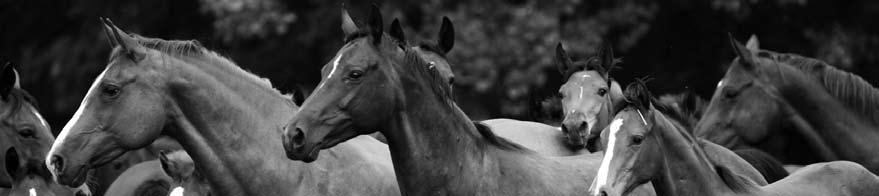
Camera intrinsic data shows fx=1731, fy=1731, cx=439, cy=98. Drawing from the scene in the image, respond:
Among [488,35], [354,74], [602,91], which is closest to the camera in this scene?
[354,74]

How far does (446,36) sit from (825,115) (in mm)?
3029

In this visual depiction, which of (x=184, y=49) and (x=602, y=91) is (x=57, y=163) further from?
(x=602, y=91)

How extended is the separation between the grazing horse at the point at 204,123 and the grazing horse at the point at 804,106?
331cm

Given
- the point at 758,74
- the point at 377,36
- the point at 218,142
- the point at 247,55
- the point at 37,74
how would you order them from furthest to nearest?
1. the point at 37,74
2. the point at 247,55
3. the point at 758,74
4. the point at 218,142
5. the point at 377,36

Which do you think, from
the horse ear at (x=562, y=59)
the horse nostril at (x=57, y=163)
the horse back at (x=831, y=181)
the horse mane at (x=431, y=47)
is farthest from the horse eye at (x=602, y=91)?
the horse nostril at (x=57, y=163)

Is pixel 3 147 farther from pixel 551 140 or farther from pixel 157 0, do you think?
pixel 157 0

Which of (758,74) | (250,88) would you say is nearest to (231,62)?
(250,88)

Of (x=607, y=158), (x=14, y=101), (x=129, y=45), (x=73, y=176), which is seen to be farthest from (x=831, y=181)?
(x=14, y=101)

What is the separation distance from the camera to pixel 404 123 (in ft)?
23.8

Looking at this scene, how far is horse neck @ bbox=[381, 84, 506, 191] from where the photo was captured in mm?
7254

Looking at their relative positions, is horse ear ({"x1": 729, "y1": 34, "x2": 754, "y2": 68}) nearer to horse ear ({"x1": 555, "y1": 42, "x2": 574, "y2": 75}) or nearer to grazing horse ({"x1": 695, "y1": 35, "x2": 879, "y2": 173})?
grazing horse ({"x1": 695, "y1": 35, "x2": 879, "y2": 173})

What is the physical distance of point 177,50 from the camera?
7.89m

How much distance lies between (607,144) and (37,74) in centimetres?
1531

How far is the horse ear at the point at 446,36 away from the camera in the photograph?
8550mm
